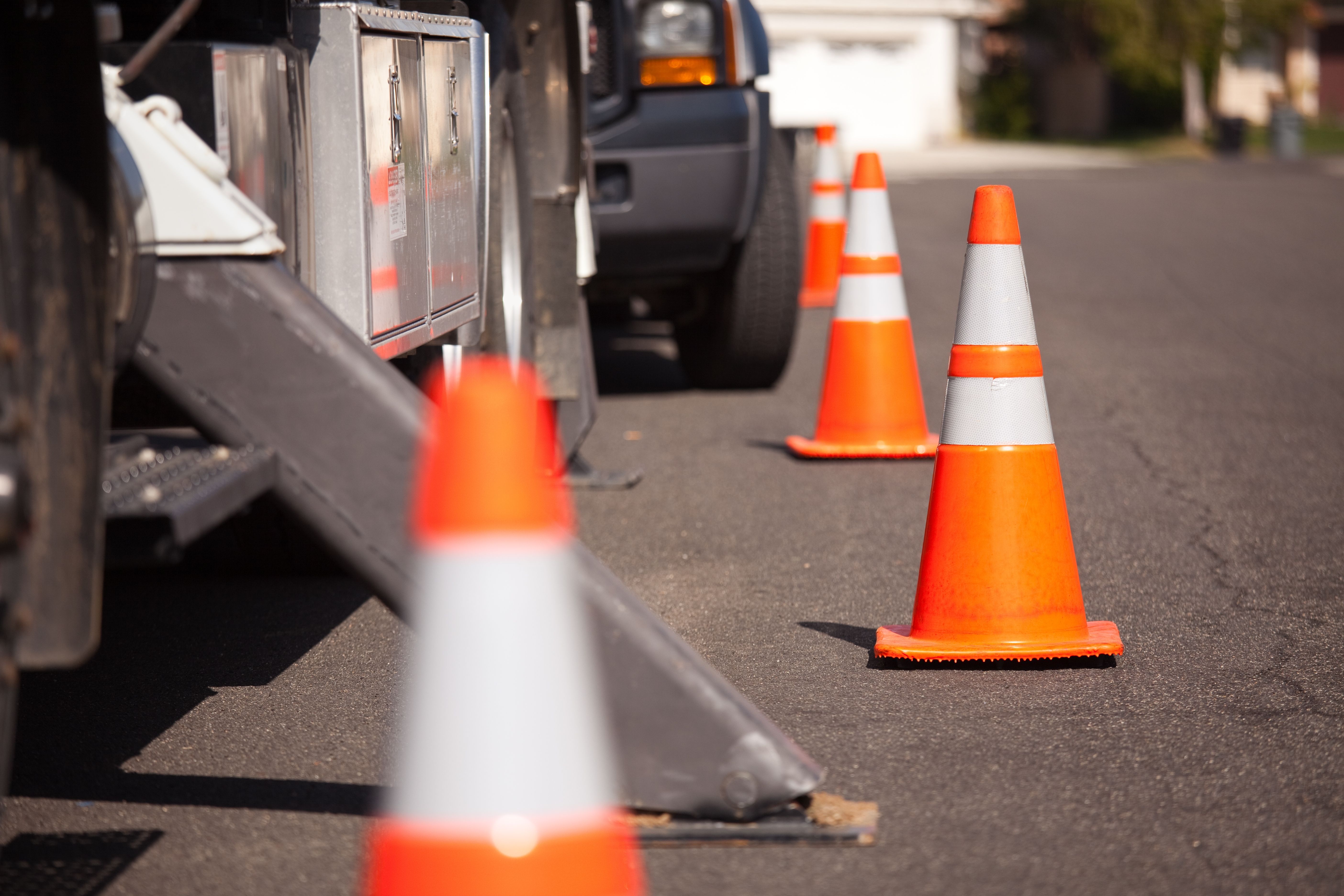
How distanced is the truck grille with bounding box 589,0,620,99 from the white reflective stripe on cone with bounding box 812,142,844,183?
477 cm

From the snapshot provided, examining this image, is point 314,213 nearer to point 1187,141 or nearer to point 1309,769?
point 1309,769

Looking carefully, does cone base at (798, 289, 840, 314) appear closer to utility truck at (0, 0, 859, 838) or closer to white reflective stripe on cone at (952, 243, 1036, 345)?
white reflective stripe on cone at (952, 243, 1036, 345)

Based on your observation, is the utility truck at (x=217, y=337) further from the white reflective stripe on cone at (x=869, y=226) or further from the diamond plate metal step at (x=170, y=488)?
the white reflective stripe on cone at (x=869, y=226)

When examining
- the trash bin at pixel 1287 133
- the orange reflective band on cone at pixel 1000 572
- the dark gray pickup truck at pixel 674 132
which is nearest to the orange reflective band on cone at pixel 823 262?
the dark gray pickup truck at pixel 674 132

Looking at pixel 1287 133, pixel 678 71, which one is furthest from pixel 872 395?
pixel 1287 133

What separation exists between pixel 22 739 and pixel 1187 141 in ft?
133

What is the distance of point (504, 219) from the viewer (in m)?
4.82

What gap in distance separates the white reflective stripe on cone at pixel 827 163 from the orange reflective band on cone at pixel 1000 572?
737 cm

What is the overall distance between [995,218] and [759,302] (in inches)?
118

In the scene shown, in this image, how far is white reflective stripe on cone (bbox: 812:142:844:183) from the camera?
35.2 feet

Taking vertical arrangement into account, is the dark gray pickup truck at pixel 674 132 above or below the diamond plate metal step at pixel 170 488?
above

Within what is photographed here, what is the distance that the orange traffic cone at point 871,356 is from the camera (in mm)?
A: 5629

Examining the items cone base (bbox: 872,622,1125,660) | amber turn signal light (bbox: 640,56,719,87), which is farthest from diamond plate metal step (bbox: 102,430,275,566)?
amber turn signal light (bbox: 640,56,719,87)

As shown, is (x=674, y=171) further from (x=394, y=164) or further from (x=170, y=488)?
(x=170, y=488)
